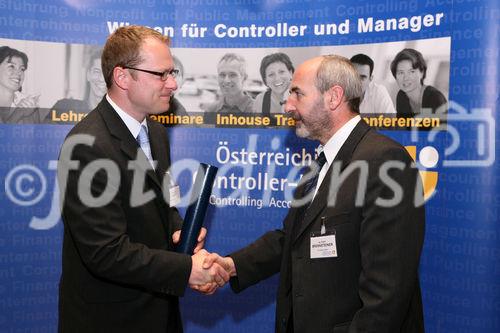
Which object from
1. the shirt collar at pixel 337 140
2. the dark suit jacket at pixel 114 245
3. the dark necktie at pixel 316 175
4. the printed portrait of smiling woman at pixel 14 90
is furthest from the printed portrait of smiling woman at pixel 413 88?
the printed portrait of smiling woman at pixel 14 90

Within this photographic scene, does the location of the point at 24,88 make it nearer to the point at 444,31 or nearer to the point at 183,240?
the point at 183,240

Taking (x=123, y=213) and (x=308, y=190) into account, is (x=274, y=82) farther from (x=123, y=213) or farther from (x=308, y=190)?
(x=123, y=213)

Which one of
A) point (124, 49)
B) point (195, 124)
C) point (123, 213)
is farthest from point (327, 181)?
point (195, 124)

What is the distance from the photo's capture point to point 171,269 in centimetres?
229

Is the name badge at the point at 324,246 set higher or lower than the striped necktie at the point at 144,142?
lower

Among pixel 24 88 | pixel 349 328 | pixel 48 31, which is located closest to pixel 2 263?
pixel 24 88

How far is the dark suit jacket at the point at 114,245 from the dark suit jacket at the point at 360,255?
570mm

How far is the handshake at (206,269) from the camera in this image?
2.41 m

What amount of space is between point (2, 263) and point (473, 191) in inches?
130

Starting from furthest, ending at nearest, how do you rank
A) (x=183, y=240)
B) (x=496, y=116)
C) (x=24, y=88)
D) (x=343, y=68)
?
(x=24, y=88) → (x=496, y=116) → (x=183, y=240) → (x=343, y=68)

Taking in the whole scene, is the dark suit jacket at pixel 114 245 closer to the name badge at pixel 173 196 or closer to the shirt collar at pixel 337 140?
the name badge at pixel 173 196

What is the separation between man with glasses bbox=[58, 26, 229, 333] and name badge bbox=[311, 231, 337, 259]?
631 mm

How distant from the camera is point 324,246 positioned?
2008mm

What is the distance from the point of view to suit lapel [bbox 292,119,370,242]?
2.07m
